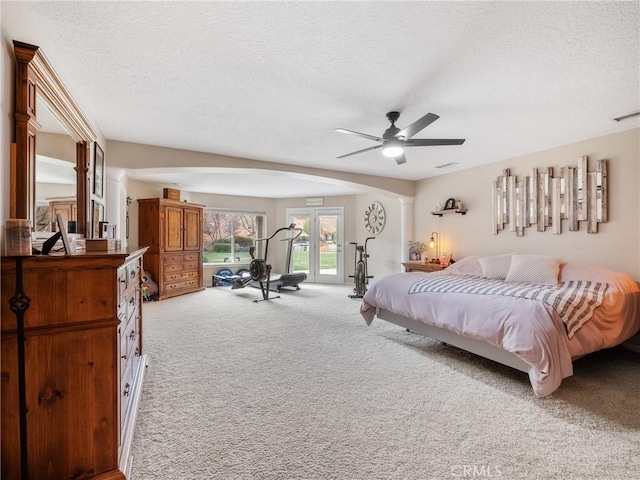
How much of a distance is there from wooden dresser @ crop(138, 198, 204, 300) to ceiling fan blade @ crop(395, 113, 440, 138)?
5034 millimetres

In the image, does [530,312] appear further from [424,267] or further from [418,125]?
[424,267]

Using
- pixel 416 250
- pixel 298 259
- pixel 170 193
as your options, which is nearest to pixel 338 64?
pixel 416 250

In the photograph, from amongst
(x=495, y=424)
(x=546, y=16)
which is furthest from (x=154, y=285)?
(x=546, y=16)

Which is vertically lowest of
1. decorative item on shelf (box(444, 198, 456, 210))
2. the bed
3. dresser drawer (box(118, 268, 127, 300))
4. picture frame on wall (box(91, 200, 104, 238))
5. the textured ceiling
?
the bed

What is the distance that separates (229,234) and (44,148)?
6617mm

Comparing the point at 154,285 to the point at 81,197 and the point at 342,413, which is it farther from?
the point at 342,413

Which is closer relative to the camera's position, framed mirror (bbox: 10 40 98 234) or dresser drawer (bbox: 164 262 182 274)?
framed mirror (bbox: 10 40 98 234)

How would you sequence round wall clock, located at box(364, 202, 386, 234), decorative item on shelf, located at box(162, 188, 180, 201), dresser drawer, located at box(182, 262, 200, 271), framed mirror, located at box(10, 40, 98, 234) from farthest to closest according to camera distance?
round wall clock, located at box(364, 202, 386, 234), dresser drawer, located at box(182, 262, 200, 271), decorative item on shelf, located at box(162, 188, 180, 201), framed mirror, located at box(10, 40, 98, 234)

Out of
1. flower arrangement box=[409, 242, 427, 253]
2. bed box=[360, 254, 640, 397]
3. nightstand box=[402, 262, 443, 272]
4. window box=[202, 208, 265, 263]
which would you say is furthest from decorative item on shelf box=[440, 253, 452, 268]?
window box=[202, 208, 265, 263]

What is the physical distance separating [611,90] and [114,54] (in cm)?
375

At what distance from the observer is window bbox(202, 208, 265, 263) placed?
8.05 metres

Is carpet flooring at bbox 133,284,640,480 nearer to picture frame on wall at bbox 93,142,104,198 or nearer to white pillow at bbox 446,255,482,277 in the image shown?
white pillow at bbox 446,255,482,277

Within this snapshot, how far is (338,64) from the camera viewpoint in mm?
2105

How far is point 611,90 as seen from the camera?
2.49 m
